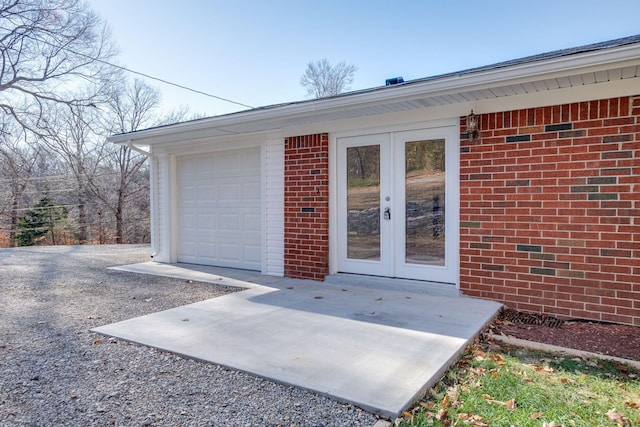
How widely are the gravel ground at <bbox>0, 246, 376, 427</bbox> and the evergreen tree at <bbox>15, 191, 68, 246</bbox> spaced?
16229 mm

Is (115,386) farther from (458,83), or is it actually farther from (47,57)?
(47,57)

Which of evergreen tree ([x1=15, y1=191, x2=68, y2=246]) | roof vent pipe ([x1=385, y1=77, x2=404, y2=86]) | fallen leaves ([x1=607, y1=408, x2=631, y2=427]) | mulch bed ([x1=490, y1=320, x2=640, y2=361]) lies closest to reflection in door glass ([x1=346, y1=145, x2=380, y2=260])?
roof vent pipe ([x1=385, y1=77, x2=404, y2=86])

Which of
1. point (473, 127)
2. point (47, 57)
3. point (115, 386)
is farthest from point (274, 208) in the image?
point (47, 57)

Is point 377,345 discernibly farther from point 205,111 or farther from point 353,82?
point 205,111

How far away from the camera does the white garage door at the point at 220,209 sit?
6883 mm

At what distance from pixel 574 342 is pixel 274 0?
1142cm

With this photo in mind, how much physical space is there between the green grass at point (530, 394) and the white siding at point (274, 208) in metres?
3.74

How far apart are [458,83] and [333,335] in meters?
2.62

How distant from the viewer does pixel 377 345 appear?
128 inches

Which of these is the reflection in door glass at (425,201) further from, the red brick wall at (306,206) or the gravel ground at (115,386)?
the gravel ground at (115,386)

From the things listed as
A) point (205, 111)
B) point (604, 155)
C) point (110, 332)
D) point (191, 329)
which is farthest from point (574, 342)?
point (205, 111)

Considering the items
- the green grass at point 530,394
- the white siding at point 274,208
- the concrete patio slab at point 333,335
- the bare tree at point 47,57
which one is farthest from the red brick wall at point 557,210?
the bare tree at point 47,57

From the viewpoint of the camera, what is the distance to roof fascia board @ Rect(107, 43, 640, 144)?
11.1ft

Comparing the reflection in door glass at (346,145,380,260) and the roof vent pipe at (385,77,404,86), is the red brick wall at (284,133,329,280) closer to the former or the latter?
the reflection in door glass at (346,145,380,260)
